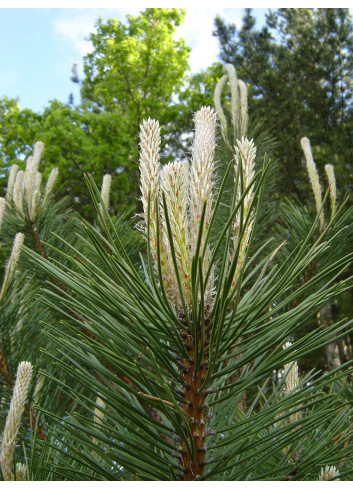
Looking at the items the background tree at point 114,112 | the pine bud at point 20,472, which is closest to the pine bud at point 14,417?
the pine bud at point 20,472

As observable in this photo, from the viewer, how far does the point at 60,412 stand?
111cm

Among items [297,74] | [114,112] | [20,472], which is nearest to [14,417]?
[20,472]

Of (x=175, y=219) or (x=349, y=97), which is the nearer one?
(x=175, y=219)

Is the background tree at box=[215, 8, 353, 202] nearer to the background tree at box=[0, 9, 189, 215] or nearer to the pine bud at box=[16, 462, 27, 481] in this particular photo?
the background tree at box=[0, 9, 189, 215]

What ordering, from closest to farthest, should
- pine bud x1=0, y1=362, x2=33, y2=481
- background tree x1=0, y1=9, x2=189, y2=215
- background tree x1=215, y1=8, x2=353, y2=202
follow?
1. pine bud x1=0, y1=362, x2=33, y2=481
2. background tree x1=215, y1=8, x2=353, y2=202
3. background tree x1=0, y1=9, x2=189, y2=215

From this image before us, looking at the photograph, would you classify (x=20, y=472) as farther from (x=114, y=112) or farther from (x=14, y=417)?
(x=114, y=112)

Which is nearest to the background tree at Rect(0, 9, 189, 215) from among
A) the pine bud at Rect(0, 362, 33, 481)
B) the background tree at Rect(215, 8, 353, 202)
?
the background tree at Rect(215, 8, 353, 202)

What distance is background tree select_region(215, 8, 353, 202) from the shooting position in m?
4.54

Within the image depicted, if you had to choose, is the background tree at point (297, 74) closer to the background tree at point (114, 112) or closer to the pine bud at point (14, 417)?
the background tree at point (114, 112)

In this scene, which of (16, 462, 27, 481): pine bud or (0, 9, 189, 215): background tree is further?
(0, 9, 189, 215): background tree

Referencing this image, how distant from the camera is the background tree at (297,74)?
14.9 ft
